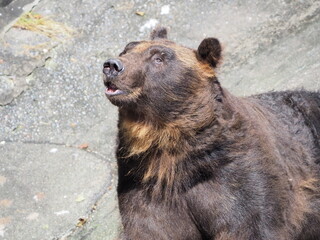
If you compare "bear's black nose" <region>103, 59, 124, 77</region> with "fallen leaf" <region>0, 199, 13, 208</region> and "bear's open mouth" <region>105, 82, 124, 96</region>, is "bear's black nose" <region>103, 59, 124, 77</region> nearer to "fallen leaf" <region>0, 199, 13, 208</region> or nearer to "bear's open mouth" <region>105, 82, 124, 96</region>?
"bear's open mouth" <region>105, 82, 124, 96</region>

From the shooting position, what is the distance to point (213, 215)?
576cm

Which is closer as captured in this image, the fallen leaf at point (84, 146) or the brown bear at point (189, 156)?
the brown bear at point (189, 156)

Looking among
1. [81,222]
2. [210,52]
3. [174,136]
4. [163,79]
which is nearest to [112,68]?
[163,79]

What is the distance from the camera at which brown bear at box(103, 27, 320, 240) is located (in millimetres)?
5707

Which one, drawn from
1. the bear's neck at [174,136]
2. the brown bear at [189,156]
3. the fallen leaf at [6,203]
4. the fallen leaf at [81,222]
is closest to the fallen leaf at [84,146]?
the fallen leaf at [6,203]

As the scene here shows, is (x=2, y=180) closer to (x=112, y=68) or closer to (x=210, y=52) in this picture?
(x=112, y=68)

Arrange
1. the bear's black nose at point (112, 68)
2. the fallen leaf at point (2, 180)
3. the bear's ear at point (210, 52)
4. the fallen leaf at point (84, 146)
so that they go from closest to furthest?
1. the bear's black nose at point (112, 68)
2. the bear's ear at point (210, 52)
3. the fallen leaf at point (2, 180)
4. the fallen leaf at point (84, 146)

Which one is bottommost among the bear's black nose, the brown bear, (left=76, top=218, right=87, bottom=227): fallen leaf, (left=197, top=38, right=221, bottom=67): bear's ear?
(left=76, top=218, right=87, bottom=227): fallen leaf

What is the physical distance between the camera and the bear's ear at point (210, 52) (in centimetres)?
→ 588

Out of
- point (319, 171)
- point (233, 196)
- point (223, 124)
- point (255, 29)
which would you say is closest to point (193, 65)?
point (223, 124)

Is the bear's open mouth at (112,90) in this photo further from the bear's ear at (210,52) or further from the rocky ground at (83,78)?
the rocky ground at (83,78)

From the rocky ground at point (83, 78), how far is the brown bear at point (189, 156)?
1.41 m

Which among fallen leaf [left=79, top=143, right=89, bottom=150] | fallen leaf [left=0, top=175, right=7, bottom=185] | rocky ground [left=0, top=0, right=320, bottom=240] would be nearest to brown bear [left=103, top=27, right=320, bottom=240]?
rocky ground [left=0, top=0, right=320, bottom=240]

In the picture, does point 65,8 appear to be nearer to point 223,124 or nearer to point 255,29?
point 255,29
